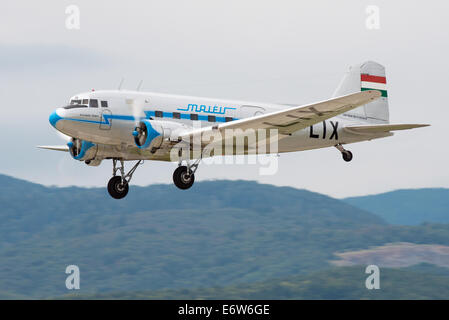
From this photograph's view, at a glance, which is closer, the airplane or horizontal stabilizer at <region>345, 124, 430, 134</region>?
the airplane

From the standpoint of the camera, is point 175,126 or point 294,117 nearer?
point 294,117

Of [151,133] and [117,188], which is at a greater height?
[151,133]

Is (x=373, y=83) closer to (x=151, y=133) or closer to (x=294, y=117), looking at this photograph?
(x=294, y=117)

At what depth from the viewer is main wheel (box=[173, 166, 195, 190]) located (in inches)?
1121

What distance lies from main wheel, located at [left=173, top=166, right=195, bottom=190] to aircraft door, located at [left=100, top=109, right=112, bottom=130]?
3236 millimetres

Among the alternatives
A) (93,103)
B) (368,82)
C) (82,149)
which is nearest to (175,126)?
(93,103)

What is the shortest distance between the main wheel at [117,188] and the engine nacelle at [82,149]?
1.53 meters

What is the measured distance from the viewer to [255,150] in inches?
1220

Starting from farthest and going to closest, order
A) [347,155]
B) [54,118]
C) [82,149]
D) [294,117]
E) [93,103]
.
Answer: [347,155] < [82,149] < [93,103] < [54,118] < [294,117]

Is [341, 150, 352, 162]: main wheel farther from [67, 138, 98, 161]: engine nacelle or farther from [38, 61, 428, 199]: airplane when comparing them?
[67, 138, 98, 161]: engine nacelle

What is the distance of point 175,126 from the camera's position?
2842 centimetres

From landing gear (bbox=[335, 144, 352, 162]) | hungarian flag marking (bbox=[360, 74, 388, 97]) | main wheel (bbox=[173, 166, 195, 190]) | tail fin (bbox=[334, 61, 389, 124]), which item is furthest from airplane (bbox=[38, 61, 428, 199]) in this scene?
hungarian flag marking (bbox=[360, 74, 388, 97])

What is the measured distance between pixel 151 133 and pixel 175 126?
1230mm

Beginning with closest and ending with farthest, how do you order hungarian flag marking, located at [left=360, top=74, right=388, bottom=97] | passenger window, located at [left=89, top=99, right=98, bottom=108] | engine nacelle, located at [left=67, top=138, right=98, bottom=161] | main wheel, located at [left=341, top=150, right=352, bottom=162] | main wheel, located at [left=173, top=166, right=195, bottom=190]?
passenger window, located at [left=89, top=99, right=98, bottom=108], main wheel, located at [left=173, top=166, right=195, bottom=190], engine nacelle, located at [left=67, top=138, right=98, bottom=161], main wheel, located at [left=341, top=150, right=352, bottom=162], hungarian flag marking, located at [left=360, top=74, right=388, bottom=97]
